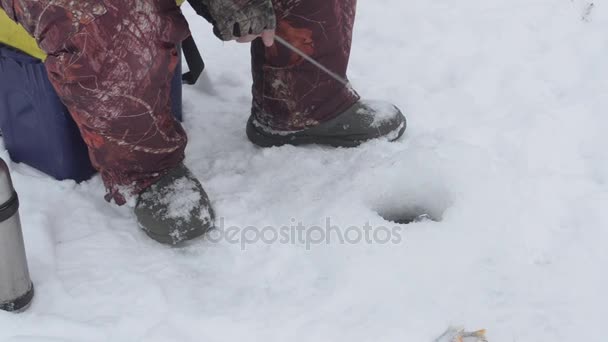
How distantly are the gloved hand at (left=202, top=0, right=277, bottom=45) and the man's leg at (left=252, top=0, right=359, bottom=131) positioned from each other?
157 mm

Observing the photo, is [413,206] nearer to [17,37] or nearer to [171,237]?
[171,237]

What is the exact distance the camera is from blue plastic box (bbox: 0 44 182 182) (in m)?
1.61

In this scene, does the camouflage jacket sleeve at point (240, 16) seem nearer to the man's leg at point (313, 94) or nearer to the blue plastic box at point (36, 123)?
the man's leg at point (313, 94)

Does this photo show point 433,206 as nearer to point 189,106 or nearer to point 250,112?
point 250,112

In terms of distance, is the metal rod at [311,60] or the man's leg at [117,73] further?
the metal rod at [311,60]

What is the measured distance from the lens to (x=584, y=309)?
4.58 ft

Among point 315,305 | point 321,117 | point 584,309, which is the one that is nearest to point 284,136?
point 321,117

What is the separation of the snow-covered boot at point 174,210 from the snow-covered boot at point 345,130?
333 millimetres

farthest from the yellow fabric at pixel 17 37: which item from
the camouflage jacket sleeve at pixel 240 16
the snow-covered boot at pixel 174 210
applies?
the snow-covered boot at pixel 174 210

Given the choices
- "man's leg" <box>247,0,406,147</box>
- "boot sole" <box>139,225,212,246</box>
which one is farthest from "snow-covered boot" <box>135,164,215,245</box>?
"man's leg" <box>247,0,406,147</box>

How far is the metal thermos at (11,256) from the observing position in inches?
47.6

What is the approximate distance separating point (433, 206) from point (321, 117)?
42 cm

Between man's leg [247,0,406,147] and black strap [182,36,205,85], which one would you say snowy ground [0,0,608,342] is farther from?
black strap [182,36,205,85]

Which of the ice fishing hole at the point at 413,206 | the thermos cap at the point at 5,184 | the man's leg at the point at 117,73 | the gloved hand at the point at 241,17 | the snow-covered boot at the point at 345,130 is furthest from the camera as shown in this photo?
the snow-covered boot at the point at 345,130
